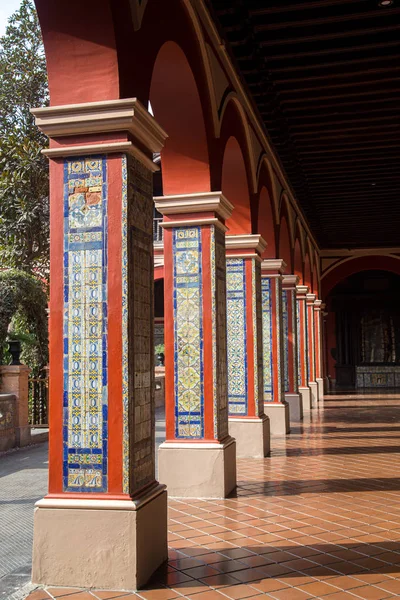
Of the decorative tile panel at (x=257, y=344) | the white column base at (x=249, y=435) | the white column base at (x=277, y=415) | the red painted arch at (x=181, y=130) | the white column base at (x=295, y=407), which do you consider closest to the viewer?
the red painted arch at (x=181, y=130)

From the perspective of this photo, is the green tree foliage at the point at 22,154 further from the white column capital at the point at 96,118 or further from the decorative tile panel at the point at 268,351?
the white column capital at the point at 96,118

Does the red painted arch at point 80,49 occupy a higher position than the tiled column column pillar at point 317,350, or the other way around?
the red painted arch at point 80,49

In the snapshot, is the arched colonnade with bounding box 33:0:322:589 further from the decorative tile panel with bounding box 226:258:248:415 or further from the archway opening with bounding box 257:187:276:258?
the archway opening with bounding box 257:187:276:258

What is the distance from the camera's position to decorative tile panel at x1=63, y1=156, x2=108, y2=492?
13.4 feet

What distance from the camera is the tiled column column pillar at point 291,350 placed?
13.3 metres

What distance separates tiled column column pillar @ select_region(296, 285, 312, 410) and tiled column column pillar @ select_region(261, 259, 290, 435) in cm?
452

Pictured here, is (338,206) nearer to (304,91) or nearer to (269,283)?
(269,283)

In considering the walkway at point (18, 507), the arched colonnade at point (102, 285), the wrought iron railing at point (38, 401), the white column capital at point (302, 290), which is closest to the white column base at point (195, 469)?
the walkway at point (18, 507)

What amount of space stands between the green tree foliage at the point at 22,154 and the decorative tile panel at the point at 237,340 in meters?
8.69

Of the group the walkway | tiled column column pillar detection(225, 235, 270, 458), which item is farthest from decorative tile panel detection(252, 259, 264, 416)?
the walkway

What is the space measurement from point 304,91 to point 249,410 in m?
3.98

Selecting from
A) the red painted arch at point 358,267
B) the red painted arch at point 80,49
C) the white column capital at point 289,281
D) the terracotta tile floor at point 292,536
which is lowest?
the terracotta tile floor at point 292,536

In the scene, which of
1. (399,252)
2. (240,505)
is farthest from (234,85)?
(399,252)

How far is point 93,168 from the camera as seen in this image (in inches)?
168
